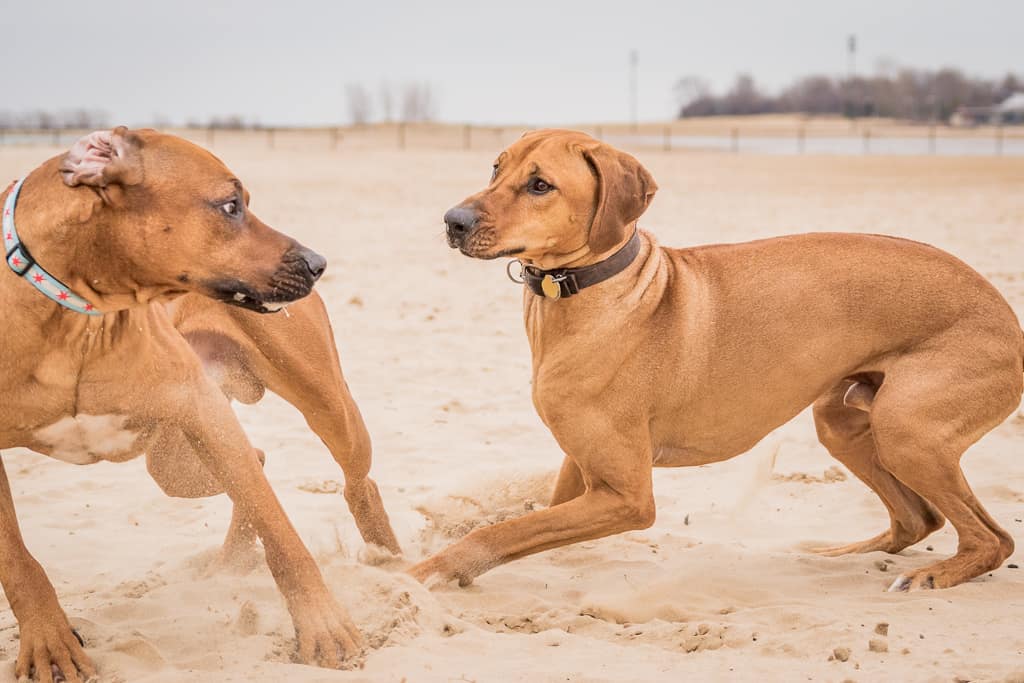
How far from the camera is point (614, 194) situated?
438 cm

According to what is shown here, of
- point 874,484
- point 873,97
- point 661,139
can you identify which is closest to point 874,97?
point 873,97

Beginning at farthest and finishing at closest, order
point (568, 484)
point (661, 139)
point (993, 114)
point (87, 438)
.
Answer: point (993, 114) < point (661, 139) < point (568, 484) < point (87, 438)

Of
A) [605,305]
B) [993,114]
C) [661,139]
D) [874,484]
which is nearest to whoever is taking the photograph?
[605,305]

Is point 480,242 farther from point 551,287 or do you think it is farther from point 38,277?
point 38,277

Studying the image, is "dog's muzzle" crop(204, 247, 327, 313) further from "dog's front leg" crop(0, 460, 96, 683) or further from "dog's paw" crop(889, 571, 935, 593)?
"dog's paw" crop(889, 571, 935, 593)

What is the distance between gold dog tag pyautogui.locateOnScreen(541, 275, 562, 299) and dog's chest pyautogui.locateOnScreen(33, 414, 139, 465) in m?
1.61

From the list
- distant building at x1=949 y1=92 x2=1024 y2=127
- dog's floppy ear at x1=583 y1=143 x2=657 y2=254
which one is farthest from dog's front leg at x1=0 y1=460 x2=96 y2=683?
distant building at x1=949 y1=92 x2=1024 y2=127

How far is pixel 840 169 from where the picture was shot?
4003 centimetres

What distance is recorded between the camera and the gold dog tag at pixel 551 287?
454cm

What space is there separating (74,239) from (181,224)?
348 mm

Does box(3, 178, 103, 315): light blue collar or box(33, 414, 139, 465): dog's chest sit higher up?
box(3, 178, 103, 315): light blue collar

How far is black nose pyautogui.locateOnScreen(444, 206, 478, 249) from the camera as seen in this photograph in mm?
4340

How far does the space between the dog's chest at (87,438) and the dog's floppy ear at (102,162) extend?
0.80m

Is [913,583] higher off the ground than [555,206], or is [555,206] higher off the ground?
[555,206]
